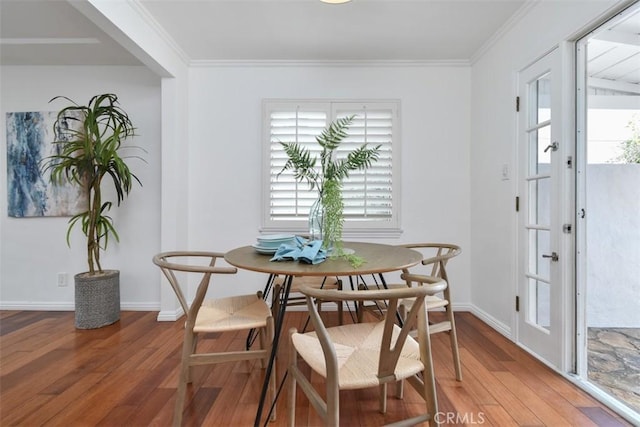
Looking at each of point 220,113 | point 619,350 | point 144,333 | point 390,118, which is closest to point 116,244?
point 144,333

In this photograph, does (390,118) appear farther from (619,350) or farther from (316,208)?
(619,350)

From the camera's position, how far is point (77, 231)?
302cm

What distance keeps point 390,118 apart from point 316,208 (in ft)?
5.59

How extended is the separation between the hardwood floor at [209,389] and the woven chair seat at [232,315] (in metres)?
0.46

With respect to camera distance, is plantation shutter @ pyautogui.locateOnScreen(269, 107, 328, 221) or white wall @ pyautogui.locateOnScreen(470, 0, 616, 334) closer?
white wall @ pyautogui.locateOnScreen(470, 0, 616, 334)

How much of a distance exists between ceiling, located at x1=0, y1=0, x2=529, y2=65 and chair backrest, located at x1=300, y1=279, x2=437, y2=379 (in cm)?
208

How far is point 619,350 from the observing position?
2178mm

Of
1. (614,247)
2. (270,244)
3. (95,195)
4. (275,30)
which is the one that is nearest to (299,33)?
(275,30)

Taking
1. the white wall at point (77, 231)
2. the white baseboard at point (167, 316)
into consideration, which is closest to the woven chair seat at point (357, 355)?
the white baseboard at point (167, 316)

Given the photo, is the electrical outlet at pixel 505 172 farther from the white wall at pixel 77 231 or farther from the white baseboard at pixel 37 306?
the white baseboard at pixel 37 306

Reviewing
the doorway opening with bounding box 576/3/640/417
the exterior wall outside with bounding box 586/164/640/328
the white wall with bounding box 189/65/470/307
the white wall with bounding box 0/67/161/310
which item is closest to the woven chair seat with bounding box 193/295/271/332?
the white wall with bounding box 189/65/470/307

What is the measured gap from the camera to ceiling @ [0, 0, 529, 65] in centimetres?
217

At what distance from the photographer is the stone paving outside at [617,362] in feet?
5.67

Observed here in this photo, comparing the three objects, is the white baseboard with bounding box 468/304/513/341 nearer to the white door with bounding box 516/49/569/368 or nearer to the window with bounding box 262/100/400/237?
the white door with bounding box 516/49/569/368
